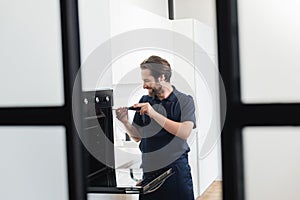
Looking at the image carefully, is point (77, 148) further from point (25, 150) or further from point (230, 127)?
point (230, 127)

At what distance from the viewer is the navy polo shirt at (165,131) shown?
2.23 metres

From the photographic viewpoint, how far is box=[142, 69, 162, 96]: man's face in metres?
2.35

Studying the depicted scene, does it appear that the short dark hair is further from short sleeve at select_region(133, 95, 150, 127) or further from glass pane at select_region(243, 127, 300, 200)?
glass pane at select_region(243, 127, 300, 200)

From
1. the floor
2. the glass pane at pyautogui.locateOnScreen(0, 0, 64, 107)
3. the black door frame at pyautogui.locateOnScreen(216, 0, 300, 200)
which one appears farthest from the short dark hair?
the floor

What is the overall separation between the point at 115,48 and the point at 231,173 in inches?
64.2

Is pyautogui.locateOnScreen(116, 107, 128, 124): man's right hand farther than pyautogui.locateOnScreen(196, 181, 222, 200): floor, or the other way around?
pyautogui.locateOnScreen(196, 181, 222, 200): floor

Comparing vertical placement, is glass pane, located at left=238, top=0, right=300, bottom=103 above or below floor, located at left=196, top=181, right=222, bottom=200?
above

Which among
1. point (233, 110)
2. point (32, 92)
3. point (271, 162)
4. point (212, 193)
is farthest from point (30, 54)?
point (212, 193)

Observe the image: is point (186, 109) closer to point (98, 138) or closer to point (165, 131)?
point (165, 131)

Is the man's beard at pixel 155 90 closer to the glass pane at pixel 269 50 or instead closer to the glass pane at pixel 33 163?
the glass pane at pixel 33 163

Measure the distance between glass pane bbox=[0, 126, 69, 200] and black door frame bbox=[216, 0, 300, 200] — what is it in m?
0.54

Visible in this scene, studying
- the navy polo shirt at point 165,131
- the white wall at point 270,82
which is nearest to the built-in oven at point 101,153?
the navy polo shirt at point 165,131

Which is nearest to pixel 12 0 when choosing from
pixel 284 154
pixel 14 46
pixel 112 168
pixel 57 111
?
pixel 14 46

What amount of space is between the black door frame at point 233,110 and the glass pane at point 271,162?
2 centimetres
